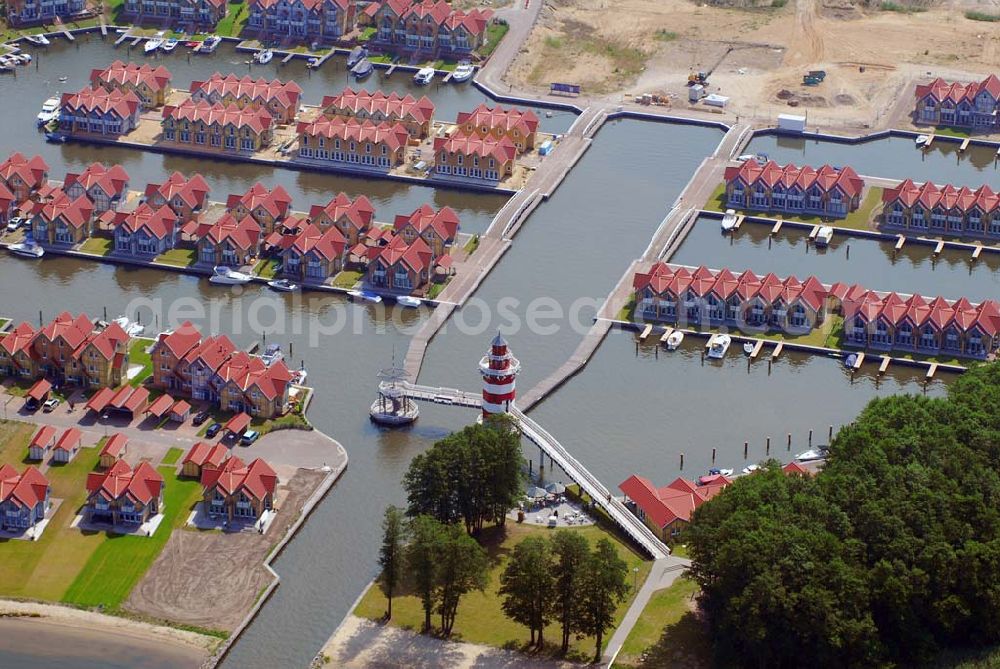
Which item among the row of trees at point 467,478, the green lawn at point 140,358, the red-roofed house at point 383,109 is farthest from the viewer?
the red-roofed house at point 383,109

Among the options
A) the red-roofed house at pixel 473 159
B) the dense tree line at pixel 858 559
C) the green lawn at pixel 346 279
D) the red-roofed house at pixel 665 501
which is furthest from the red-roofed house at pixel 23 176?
the dense tree line at pixel 858 559

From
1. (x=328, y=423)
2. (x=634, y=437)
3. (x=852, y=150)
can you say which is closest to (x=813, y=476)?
(x=634, y=437)

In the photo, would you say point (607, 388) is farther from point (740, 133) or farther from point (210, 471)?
point (740, 133)

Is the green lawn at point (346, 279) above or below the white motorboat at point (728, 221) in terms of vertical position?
below

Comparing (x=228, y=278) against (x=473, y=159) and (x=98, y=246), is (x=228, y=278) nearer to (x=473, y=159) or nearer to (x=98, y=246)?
(x=98, y=246)

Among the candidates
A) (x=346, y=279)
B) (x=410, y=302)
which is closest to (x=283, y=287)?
(x=346, y=279)

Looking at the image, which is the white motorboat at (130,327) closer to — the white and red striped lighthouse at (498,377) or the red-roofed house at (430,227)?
the red-roofed house at (430,227)

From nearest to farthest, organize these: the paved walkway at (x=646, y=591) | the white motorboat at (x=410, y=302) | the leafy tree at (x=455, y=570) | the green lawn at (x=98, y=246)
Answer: the leafy tree at (x=455, y=570) → the paved walkway at (x=646, y=591) → the white motorboat at (x=410, y=302) → the green lawn at (x=98, y=246)
